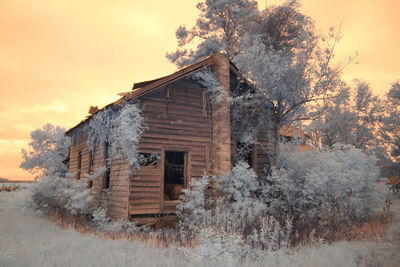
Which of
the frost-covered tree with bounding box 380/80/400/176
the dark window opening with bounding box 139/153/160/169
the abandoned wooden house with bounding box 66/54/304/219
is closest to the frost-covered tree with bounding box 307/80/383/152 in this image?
the frost-covered tree with bounding box 380/80/400/176

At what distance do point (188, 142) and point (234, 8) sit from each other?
14654mm

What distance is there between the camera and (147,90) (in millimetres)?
12539

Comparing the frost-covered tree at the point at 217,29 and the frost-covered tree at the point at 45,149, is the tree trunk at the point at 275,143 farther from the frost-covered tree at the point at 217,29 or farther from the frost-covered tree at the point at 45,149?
the frost-covered tree at the point at 45,149

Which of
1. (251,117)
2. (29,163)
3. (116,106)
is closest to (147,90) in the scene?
(116,106)

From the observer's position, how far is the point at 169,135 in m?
13.3

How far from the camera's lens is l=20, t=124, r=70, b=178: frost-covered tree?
3584 centimetres

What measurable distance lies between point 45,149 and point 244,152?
29.1 metres

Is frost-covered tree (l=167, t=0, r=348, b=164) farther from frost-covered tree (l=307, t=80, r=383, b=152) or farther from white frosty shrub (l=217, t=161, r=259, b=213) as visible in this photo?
frost-covered tree (l=307, t=80, r=383, b=152)

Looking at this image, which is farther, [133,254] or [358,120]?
[358,120]

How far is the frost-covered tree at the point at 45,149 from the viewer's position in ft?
118

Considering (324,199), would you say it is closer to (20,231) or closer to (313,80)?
(313,80)

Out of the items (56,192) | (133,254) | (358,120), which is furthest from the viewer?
(358,120)

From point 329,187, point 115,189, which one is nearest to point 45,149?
point 115,189

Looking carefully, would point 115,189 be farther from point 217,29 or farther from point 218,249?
point 217,29
